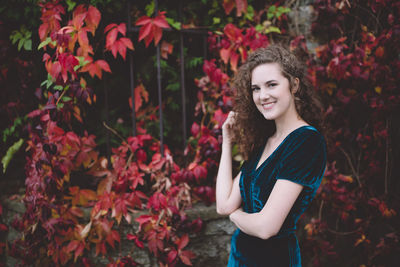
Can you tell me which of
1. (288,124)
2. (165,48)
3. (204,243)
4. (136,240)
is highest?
(165,48)

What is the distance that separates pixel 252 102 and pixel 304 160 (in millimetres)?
569

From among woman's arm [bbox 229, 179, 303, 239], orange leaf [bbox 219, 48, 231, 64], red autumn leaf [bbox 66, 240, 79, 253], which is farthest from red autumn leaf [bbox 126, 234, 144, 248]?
orange leaf [bbox 219, 48, 231, 64]

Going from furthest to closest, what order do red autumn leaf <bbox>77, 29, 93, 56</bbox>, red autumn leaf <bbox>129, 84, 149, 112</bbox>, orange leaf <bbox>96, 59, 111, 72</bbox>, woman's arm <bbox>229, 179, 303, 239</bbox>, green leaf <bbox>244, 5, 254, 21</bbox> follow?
red autumn leaf <bbox>129, 84, 149, 112</bbox>
green leaf <bbox>244, 5, 254, 21</bbox>
orange leaf <bbox>96, 59, 111, 72</bbox>
red autumn leaf <bbox>77, 29, 93, 56</bbox>
woman's arm <bbox>229, 179, 303, 239</bbox>

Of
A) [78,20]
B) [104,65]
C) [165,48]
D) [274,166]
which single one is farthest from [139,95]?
[274,166]

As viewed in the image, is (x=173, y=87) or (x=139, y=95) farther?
(x=173, y=87)

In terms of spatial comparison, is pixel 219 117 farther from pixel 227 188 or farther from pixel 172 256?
pixel 172 256

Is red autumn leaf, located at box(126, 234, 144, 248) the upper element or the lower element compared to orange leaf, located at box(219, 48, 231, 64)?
lower

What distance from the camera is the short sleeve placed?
1375 mm

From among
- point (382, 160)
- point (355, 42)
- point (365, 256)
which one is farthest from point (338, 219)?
point (355, 42)

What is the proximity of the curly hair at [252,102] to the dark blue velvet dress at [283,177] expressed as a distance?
198mm

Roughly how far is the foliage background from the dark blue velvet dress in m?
0.73

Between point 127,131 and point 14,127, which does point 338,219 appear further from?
point 14,127

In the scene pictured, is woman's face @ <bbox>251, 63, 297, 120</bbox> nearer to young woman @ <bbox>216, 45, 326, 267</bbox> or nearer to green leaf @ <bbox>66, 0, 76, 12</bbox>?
young woman @ <bbox>216, 45, 326, 267</bbox>

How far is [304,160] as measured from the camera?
54.5 inches
